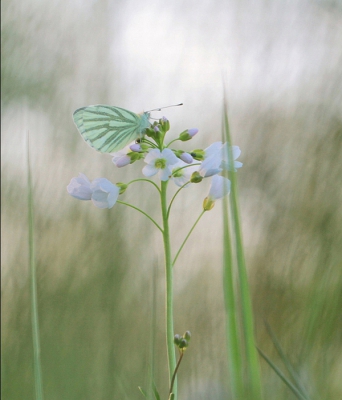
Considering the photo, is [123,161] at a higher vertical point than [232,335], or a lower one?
higher

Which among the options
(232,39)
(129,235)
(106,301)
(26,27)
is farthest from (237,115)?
(26,27)

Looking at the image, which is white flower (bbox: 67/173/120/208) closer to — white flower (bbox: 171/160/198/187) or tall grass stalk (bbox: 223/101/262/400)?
white flower (bbox: 171/160/198/187)

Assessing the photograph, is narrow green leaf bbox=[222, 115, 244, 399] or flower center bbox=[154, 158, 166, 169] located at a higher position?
flower center bbox=[154, 158, 166, 169]

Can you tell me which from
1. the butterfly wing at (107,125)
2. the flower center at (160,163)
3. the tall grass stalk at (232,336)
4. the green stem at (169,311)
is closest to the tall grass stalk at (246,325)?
the tall grass stalk at (232,336)

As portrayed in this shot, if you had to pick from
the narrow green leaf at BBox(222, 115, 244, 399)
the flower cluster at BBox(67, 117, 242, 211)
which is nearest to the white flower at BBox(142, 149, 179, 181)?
the flower cluster at BBox(67, 117, 242, 211)

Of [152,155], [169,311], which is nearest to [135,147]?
[152,155]

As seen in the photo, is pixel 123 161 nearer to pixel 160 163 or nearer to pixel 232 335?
pixel 160 163

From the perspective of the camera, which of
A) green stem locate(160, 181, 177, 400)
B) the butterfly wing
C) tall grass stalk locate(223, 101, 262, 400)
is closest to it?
tall grass stalk locate(223, 101, 262, 400)

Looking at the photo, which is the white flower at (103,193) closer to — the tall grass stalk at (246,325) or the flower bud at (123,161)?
the flower bud at (123,161)
